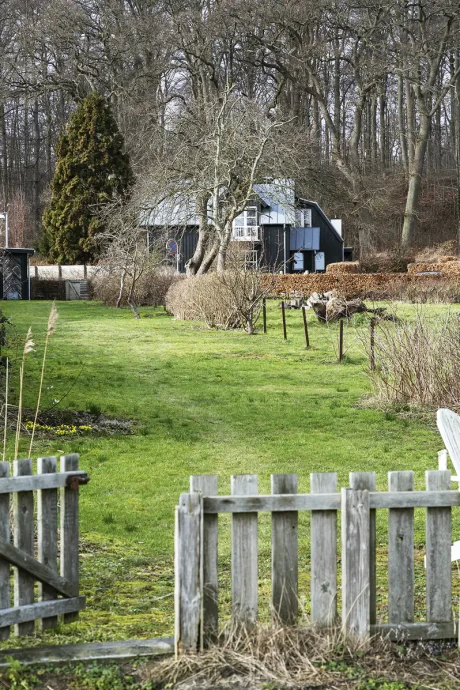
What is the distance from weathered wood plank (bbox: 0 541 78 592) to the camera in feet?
14.3

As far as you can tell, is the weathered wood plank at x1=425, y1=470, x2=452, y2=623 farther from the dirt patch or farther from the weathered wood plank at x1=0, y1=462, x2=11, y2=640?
the dirt patch

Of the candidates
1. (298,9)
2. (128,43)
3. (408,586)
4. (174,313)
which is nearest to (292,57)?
(298,9)

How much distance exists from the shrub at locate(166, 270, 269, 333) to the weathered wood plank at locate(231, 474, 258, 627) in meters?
20.6

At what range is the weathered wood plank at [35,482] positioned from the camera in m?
4.37

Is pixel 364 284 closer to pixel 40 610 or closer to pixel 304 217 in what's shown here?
pixel 304 217

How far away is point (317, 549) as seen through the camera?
4121 millimetres

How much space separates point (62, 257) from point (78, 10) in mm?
12133

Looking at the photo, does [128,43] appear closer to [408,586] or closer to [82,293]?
[82,293]

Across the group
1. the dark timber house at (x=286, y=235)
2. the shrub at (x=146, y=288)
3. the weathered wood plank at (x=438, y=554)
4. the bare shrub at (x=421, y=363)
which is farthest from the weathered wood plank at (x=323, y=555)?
the dark timber house at (x=286, y=235)

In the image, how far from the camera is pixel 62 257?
45906 mm

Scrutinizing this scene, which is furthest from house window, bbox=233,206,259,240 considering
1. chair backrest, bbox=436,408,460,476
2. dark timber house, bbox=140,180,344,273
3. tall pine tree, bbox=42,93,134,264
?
chair backrest, bbox=436,408,460,476

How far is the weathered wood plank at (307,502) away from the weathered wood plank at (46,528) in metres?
0.90

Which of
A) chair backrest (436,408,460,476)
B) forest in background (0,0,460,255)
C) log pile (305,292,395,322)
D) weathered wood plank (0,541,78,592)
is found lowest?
weathered wood plank (0,541,78,592)

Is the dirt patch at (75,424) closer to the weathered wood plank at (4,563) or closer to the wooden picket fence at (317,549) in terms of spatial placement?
the weathered wood plank at (4,563)
